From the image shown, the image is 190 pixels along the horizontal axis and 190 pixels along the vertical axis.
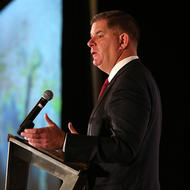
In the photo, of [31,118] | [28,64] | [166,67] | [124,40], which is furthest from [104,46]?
[28,64]

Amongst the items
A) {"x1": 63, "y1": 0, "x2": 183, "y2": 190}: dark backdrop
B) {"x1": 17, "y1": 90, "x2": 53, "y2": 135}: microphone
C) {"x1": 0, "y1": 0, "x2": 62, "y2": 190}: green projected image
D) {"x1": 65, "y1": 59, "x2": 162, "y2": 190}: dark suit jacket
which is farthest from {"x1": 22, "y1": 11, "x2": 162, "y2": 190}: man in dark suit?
{"x1": 0, "y1": 0, "x2": 62, "y2": 190}: green projected image

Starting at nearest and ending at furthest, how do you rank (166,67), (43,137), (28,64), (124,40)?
(43,137) → (124,40) → (166,67) → (28,64)

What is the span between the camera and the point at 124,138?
1107 millimetres

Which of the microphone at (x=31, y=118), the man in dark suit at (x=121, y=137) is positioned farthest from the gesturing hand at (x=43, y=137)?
the microphone at (x=31, y=118)

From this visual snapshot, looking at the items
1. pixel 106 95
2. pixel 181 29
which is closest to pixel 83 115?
pixel 181 29

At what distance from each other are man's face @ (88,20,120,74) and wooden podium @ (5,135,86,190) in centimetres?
62

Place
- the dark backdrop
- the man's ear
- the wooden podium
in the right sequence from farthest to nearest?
the dark backdrop < the man's ear < the wooden podium

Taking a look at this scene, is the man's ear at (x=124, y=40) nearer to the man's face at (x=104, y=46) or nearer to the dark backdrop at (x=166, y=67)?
the man's face at (x=104, y=46)

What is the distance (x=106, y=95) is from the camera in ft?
4.41

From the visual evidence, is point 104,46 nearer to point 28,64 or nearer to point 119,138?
point 119,138

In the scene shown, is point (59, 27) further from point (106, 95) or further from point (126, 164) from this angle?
point (126, 164)

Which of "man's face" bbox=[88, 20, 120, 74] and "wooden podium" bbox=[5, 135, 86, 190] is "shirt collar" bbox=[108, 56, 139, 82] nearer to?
"man's face" bbox=[88, 20, 120, 74]

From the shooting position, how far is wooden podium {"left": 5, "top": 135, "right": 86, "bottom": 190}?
1134 millimetres

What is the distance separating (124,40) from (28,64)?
1891 millimetres
